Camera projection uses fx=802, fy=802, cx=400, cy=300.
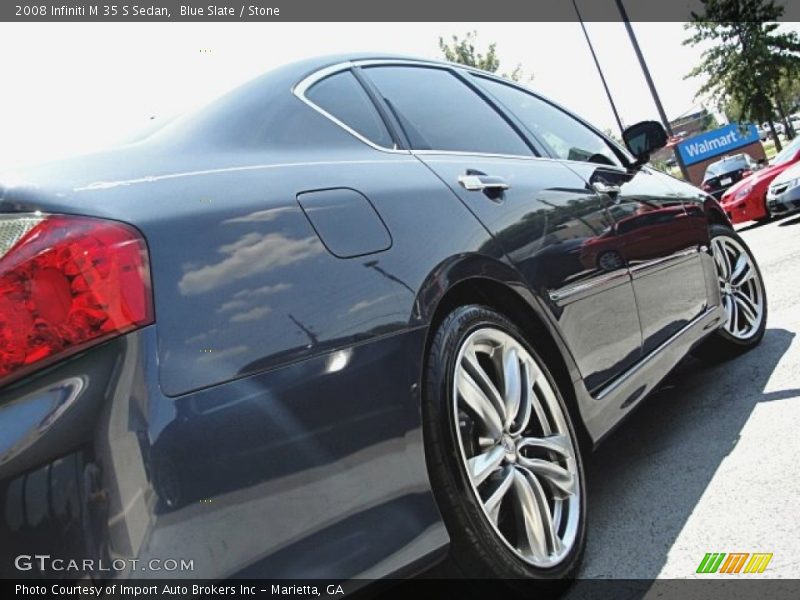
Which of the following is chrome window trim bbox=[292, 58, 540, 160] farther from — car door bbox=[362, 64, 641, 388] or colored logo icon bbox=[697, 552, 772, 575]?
colored logo icon bbox=[697, 552, 772, 575]

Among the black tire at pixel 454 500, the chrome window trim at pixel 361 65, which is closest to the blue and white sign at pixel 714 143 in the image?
the chrome window trim at pixel 361 65

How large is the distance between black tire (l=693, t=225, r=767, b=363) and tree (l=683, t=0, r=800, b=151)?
35.1 metres

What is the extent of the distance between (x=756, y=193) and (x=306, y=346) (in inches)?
483

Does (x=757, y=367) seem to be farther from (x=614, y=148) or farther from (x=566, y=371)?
(x=566, y=371)

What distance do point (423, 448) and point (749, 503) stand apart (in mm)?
1307

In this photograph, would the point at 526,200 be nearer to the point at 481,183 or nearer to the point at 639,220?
the point at 481,183

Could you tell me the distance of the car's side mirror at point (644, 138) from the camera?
4285mm

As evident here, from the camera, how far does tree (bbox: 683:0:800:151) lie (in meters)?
36.1

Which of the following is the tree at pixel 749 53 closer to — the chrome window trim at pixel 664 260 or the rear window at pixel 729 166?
the rear window at pixel 729 166

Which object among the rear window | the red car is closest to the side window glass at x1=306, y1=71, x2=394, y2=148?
the red car

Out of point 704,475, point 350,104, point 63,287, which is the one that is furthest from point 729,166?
point 63,287

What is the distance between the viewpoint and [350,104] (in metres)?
2.50

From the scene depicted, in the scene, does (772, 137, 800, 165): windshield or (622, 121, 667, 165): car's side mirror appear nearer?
(622, 121, 667, 165): car's side mirror

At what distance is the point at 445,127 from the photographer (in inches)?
113
